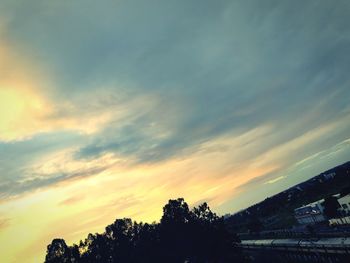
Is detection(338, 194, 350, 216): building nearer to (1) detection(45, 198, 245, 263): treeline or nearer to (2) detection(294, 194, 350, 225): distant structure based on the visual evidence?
(2) detection(294, 194, 350, 225): distant structure

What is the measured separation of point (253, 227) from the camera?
172000mm

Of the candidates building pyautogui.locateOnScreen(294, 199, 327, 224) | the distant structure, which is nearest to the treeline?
the distant structure

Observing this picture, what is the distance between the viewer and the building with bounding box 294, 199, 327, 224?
125450 millimetres

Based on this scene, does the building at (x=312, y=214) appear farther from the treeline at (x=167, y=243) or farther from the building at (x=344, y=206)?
the treeline at (x=167, y=243)


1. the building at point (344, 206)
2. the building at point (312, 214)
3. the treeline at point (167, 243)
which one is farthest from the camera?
the building at point (312, 214)

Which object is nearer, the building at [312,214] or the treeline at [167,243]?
the treeline at [167,243]

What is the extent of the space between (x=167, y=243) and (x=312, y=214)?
2450 inches

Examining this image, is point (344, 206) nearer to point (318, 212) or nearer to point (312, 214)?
point (318, 212)

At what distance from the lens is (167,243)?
9912cm

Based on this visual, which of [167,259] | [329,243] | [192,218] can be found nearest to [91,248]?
[167,259]

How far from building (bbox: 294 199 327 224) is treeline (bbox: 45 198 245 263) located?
46254 millimetres

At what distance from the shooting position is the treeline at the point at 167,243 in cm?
9019

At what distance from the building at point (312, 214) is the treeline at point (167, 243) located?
46254mm

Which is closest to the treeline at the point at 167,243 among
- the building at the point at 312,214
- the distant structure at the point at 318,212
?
the distant structure at the point at 318,212
